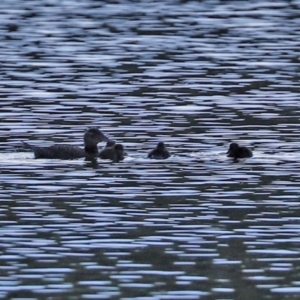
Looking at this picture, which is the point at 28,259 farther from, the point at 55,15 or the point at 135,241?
the point at 55,15

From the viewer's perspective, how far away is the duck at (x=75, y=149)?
21.2 m

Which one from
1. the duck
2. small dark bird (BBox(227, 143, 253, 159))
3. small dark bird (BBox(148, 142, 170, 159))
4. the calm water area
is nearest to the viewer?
the calm water area

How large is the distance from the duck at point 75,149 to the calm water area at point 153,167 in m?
0.15

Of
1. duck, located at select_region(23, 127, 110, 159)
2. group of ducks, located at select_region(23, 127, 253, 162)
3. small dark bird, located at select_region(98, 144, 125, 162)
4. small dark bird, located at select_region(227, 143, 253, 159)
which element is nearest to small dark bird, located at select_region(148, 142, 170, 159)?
group of ducks, located at select_region(23, 127, 253, 162)

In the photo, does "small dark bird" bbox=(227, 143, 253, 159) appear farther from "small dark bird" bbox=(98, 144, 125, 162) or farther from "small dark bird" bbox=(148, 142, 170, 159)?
"small dark bird" bbox=(98, 144, 125, 162)

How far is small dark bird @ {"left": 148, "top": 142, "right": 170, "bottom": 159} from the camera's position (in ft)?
68.4

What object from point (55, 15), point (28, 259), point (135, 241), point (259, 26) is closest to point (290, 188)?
point (135, 241)

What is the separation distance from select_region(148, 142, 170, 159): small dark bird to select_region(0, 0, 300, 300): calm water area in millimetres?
130

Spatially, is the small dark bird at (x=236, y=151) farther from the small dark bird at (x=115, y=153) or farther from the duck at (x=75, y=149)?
the duck at (x=75, y=149)

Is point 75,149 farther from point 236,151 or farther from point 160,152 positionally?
point 236,151

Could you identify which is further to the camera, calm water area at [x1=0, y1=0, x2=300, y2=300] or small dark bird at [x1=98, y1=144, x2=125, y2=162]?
small dark bird at [x1=98, y1=144, x2=125, y2=162]

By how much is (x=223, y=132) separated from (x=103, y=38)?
15.2m

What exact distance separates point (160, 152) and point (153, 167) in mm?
347

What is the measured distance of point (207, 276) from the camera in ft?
45.5
